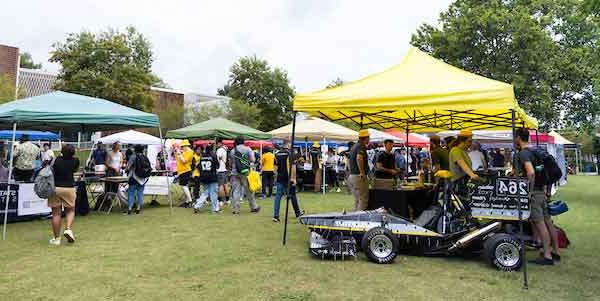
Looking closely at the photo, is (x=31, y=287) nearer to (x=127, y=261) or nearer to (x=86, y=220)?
(x=127, y=261)

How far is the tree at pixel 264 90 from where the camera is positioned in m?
44.5

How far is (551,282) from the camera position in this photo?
499 centimetres

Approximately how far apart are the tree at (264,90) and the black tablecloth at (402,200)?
122 feet

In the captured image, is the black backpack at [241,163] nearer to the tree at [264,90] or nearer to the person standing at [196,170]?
the person standing at [196,170]

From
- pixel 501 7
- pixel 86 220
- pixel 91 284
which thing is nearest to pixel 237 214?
pixel 86 220

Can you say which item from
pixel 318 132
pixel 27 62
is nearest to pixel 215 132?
pixel 318 132

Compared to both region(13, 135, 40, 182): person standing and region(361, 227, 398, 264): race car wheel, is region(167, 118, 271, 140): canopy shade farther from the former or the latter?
region(361, 227, 398, 264): race car wheel

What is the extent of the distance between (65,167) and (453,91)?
5.77 metres

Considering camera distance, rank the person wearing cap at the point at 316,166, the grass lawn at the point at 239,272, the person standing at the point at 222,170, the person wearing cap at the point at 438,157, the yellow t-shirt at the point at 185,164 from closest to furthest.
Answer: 1. the grass lawn at the point at 239,272
2. the person wearing cap at the point at 438,157
3. the person standing at the point at 222,170
4. the yellow t-shirt at the point at 185,164
5. the person wearing cap at the point at 316,166

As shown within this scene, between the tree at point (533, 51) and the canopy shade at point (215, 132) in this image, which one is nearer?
the canopy shade at point (215, 132)

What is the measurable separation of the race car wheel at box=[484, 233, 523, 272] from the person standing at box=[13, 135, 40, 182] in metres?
10.5

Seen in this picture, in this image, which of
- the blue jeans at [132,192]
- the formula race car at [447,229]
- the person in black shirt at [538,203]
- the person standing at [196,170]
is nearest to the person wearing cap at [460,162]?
the formula race car at [447,229]

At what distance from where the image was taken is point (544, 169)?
5789mm

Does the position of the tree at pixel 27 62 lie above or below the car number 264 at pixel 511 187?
above
